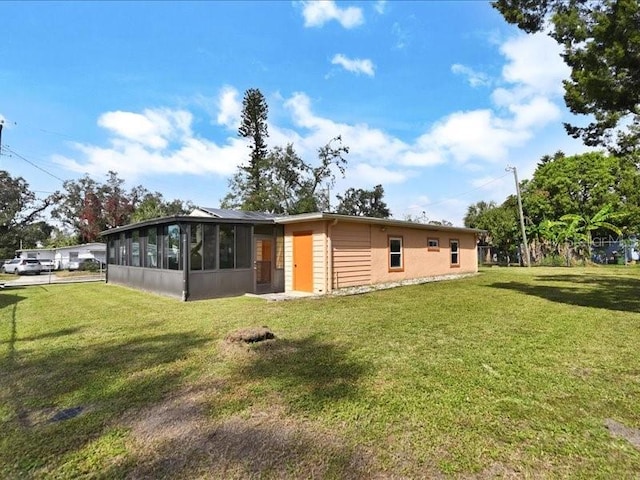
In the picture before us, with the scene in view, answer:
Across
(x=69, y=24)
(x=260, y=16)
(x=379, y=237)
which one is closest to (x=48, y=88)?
(x=69, y=24)

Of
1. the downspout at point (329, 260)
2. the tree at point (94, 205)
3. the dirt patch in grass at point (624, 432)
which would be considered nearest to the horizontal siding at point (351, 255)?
the downspout at point (329, 260)

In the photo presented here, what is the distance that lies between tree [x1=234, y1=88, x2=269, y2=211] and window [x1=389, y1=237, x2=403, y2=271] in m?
18.4

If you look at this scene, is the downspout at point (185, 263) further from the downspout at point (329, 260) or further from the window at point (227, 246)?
the downspout at point (329, 260)

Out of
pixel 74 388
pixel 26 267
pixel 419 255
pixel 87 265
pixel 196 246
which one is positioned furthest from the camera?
pixel 87 265

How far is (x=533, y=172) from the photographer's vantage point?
3200 centimetres

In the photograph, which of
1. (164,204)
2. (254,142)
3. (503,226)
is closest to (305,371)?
(503,226)

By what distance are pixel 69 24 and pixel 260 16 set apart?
203 inches

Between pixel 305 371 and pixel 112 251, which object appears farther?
pixel 112 251

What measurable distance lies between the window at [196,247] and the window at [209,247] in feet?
0.40

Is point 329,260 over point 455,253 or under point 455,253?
under

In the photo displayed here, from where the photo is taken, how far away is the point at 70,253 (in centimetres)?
3180

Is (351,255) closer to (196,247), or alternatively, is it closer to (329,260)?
(329,260)

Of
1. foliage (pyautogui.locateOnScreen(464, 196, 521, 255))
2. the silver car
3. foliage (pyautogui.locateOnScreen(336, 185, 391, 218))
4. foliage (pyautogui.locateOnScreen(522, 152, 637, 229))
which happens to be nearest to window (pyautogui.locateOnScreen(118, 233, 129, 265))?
the silver car

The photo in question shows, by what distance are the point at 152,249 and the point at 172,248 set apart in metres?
1.75
